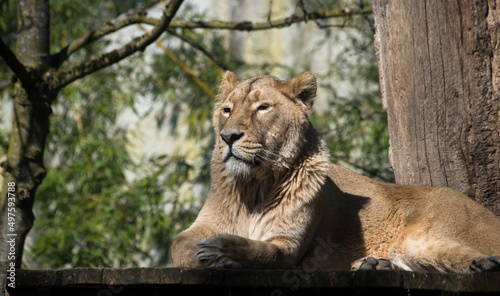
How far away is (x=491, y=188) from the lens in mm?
3895

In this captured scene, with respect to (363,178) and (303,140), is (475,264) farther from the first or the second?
(363,178)

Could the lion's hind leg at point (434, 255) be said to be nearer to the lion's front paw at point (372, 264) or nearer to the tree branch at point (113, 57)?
the lion's front paw at point (372, 264)

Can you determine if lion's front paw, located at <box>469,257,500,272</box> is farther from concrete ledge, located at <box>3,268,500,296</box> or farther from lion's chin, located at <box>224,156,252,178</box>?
lion's chin, located at <box>224,156,252,178</box>

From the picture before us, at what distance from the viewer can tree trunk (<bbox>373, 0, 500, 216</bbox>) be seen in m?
3.84

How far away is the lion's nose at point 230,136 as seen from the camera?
3.68m

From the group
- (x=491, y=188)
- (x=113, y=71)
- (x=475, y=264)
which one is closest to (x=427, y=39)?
(x=491, y=188)

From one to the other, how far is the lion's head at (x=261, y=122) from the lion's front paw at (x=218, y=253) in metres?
0.71

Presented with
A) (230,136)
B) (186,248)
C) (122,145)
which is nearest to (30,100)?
(230,136)

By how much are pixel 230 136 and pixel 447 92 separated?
1.53 metres

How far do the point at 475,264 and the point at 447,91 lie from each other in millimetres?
1447

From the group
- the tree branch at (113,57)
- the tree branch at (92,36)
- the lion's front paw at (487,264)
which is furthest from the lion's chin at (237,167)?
the tree branch at (92,36)

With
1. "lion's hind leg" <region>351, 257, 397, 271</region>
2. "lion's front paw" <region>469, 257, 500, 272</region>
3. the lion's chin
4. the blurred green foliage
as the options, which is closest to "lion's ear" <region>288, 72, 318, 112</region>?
the lion's chin

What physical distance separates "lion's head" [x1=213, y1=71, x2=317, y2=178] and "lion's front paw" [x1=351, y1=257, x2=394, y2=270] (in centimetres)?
77

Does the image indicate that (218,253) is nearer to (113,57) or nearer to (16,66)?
(16,66)
